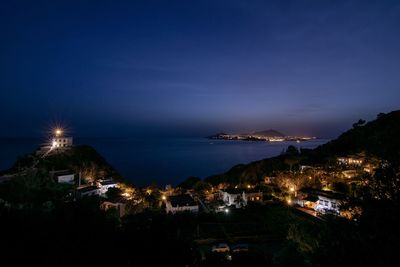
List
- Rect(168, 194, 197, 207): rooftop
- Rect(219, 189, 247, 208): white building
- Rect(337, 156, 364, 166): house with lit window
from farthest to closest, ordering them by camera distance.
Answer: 1. Rect(337, 156, 364, 166): house with lit window
2. Rect(219, 189, 247, 208): white building
3. Rect(168, 194, 197, 207): rooftop

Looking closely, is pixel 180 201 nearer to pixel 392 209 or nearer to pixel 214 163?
pixel 392 209

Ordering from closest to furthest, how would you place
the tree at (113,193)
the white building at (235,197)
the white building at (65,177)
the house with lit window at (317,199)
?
the house with lit window at (317,199) → the tree at (113,193) → the white building at (235,197) → the white building at (65,177)

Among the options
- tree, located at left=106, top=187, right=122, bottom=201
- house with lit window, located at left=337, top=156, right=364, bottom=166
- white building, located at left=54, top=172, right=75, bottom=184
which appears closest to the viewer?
tree, located at left=106, top=187, right=122, bottom=201

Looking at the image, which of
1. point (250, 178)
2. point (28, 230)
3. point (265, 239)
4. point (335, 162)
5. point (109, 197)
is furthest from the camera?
point (250, 178)

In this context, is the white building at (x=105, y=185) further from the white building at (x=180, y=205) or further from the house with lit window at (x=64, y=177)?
the white building at (x=180, y=205)

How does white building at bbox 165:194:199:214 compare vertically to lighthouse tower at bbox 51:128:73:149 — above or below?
below

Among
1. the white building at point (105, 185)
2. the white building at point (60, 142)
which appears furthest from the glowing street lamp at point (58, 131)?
the white building at point (105, 185)

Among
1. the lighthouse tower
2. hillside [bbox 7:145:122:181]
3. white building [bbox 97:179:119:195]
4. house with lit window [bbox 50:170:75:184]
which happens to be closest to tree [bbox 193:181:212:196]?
white building [bbox 97:179:119:195]

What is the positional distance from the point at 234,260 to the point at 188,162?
58.9 m

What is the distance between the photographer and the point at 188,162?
62375 mm

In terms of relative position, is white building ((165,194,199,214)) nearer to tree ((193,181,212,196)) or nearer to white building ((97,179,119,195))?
tree ((193,181,212,196))

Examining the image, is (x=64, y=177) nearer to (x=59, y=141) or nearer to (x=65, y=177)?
(x=65, y=177)

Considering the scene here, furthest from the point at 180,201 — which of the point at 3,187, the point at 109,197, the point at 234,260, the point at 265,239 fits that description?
the point at 234,260

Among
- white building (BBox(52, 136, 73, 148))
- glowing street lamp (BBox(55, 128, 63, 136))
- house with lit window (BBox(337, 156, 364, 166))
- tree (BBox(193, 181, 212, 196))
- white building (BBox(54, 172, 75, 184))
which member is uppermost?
glowing street lamp (BBox(55, 128, 63, 136))
